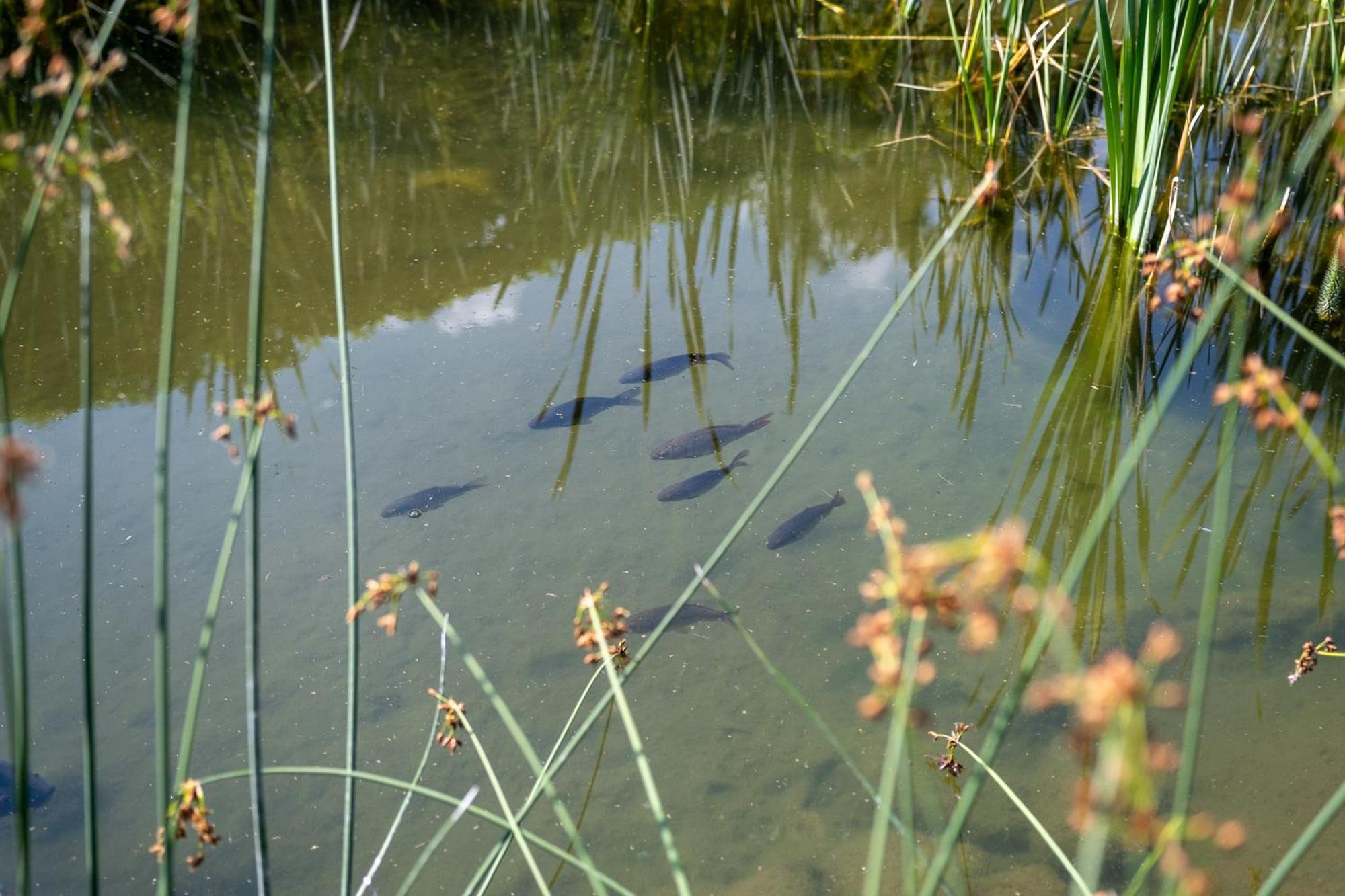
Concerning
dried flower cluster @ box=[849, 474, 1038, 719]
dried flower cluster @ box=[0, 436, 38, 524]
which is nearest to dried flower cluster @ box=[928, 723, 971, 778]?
dried flower cluster @ box=[849, 474, 1038, 719]

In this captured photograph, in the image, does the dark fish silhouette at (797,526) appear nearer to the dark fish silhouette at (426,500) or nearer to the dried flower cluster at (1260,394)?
the dark fish silhouette at (426,500)

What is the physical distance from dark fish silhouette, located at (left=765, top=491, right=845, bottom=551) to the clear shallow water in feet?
0.09

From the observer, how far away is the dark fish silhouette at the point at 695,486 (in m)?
2.84

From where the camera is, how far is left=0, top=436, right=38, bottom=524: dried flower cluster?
721 millimetres

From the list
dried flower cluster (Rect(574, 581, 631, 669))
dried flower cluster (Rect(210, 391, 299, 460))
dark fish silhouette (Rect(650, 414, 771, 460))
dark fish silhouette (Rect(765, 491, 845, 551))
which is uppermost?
dried flower cluster (Rect(210, 391, 299, 460))

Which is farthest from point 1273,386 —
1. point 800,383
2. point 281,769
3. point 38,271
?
point 38,271

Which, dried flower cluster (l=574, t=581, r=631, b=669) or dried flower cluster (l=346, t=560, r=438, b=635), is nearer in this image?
dried flower cluster (l=346, t=560, r=438, b=635)

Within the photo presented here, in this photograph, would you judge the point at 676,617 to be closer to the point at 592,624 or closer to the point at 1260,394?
the point at 592,624

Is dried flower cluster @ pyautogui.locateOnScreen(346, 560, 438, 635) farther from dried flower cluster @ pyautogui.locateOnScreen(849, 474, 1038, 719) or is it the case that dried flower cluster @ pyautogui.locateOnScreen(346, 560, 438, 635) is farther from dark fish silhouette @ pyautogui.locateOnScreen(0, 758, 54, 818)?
dark fish silhouette @ pyautogui.locateOnScreen(0, 758, 54, 818)

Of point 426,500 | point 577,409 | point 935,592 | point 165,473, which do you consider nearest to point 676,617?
point 426,500

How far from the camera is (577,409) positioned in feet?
10.3

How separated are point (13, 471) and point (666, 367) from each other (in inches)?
102

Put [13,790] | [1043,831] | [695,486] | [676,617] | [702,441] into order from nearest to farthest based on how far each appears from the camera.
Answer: [1043,831] < [13,790] < [676,617] < [695,486] < [702,441]

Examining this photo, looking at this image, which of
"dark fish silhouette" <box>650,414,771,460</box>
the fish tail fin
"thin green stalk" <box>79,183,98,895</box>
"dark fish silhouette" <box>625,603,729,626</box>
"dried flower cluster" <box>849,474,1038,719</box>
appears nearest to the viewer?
"dried flower cluster" <box>849,474,1038,719</box>
